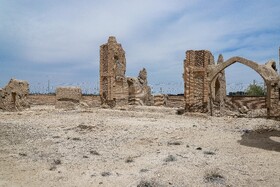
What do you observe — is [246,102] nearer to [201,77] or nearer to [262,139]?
[201,77]

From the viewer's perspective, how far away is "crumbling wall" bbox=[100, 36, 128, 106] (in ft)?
80.0

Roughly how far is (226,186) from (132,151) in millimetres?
3520

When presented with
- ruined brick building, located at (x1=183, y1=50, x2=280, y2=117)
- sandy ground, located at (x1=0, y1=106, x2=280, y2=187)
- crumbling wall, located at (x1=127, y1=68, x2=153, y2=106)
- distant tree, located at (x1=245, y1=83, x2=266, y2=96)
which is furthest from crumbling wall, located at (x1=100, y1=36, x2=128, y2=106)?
distant tree, located at (x1=245, y1=83, x2=266, y2=96)

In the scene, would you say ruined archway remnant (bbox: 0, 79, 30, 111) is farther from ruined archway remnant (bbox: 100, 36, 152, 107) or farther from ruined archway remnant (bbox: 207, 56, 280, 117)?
ruined archway remnant (bbox: 207, 56, 280, 117)

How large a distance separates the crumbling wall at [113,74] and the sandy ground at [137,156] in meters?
11.6

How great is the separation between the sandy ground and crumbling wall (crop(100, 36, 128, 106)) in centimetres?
1162

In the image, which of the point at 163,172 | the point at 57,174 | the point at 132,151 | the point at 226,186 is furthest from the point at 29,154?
the point at 226,186

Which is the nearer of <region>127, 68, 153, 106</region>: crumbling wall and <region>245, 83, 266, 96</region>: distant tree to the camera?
<region>127, 68, 153, 106</region>: crumbling wall

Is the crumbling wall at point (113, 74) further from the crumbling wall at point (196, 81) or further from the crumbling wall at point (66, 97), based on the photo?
the crumbling wall at point (196, 81)

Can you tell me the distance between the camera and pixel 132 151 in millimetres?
9055

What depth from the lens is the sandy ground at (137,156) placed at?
261 inches

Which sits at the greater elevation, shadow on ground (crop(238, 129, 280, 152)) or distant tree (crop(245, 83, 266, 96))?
distant tree (crop(245, 83, 266, 96))

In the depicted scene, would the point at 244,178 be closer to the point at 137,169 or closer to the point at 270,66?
the point at 137,169

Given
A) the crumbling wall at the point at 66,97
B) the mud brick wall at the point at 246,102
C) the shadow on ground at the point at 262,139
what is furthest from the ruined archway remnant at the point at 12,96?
the mud brick wall at the point at 246,102
